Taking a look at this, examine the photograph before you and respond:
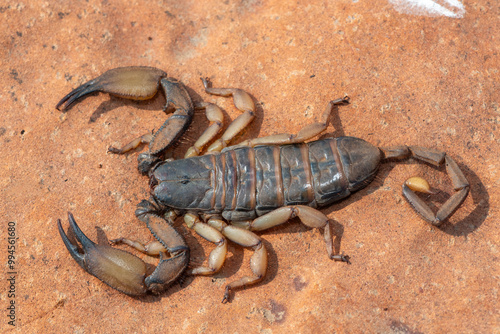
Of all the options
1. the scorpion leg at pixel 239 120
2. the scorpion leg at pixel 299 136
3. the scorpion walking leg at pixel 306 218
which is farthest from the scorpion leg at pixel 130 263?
the scorpion leg at pixel 299 136

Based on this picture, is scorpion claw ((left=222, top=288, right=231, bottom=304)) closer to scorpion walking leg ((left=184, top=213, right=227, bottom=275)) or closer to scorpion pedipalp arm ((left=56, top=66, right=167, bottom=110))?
scorpion walking leg ((left=184, top=213, right=227, bottom=275))

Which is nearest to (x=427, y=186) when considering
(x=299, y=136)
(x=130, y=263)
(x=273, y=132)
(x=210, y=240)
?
(x=299, y=136)

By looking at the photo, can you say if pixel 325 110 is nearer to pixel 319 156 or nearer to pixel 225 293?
pixel 319 156

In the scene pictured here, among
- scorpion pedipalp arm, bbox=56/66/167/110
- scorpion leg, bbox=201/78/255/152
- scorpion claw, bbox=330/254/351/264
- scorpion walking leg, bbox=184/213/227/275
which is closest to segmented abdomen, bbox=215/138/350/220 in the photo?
scorpion walking leg, bbox=184/213/227/275

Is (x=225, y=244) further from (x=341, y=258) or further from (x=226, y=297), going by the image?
(x=341, y=258)

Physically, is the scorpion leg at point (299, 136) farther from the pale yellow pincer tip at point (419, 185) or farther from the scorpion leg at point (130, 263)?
the scorpion leg at point (130, 263)
